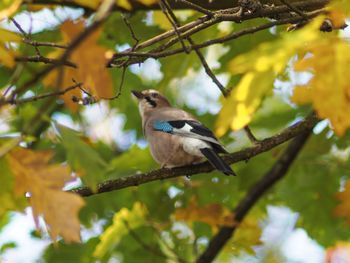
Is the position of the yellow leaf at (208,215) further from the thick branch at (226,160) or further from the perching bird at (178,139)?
the thick branch at (226,160)

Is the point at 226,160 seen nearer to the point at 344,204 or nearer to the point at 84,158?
the point at 344,204

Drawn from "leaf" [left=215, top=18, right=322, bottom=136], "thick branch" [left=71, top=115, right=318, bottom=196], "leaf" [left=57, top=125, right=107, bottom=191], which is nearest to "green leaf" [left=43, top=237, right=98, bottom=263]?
"thick branch" [left=71, top=115, right=318, bottom=196]

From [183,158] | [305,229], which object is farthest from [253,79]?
[305,229]

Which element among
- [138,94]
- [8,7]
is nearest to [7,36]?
[8,7]

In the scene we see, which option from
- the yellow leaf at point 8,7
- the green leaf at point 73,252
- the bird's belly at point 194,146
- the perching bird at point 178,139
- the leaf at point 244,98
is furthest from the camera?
the green leaf at point 73,252

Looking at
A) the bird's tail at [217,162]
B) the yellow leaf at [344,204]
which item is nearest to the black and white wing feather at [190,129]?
the bird's tail at [217,162]

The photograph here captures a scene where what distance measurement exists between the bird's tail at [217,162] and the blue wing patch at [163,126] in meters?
1.02

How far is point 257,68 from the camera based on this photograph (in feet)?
8.51

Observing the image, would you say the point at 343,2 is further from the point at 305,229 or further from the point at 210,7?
the point at 305,229

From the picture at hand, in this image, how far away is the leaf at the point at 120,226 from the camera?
22.7 feet

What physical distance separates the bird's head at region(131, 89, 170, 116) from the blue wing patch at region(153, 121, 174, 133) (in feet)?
2.76

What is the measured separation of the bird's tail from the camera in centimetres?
517

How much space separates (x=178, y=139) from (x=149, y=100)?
1.42m

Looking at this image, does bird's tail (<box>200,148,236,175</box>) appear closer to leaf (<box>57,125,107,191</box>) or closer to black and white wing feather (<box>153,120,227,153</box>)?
black and white wing feather (<box>153,120,227,153</box>)
